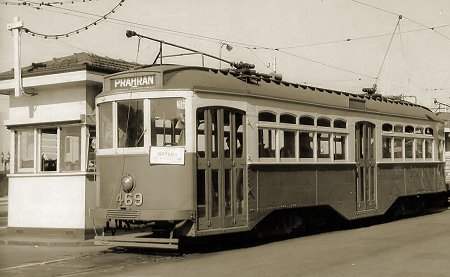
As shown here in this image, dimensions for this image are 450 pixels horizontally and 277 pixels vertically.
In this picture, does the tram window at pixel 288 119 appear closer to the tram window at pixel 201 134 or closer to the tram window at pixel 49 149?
the tram window at pixel 201 134

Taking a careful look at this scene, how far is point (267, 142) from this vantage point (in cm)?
1284

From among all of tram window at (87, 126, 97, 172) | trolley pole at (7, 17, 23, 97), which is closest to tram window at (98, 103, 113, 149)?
tram window at (87, 126, 97, 172)

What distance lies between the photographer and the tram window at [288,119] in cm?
1330

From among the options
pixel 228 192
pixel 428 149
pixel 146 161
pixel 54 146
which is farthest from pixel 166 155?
pixel 428 149

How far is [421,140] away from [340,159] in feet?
17.1

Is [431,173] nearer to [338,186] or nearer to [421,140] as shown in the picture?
[421,140]

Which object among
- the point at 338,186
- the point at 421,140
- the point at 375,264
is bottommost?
the point at 375,264

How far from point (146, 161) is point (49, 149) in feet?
14.9

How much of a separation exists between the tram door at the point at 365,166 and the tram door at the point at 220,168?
4411mm

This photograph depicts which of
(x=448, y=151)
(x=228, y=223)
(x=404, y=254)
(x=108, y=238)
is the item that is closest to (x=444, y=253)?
(x=404, y=254)

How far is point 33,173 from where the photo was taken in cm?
1510

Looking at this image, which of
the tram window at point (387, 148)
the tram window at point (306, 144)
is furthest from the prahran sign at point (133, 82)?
the tram window at point (387, 148)

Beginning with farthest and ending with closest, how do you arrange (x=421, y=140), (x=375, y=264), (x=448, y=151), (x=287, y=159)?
(x=448, y=151)
(x=421, y=140)
(x=287, y=159)
(x=375, y=264)

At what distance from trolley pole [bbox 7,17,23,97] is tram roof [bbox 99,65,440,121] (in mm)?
3409
